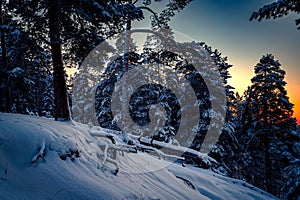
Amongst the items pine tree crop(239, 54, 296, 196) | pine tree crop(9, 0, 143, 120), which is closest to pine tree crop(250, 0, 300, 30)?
pine tree crop(9, 0, 143, 120)

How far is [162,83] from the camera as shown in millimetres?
Result: 22266

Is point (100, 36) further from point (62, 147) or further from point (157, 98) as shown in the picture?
point (157, 98)

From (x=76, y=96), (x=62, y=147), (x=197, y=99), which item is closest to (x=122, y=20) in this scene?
(x=62, y=147)

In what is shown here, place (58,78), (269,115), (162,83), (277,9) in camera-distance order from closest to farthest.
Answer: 1. (277,9)
2. (58,78)
3. (269,115)
4. (162,83)

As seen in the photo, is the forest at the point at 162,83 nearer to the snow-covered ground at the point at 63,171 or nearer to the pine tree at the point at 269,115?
the pine tree at the point at 269,115

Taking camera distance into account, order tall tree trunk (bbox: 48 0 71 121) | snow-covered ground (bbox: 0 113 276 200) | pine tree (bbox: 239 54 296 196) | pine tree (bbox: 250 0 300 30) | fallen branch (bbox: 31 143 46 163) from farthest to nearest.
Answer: pine tree (bbox: 239 54 296 196) < tall tree trunk (bbox: 48 0 71 121) < pine tree (bbox: 250 0 300 30) < fallen branch (bbox: 31 143 46 163) < snow-covered ground (bbox: 0 113 276 200)

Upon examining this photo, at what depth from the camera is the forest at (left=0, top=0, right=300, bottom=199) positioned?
26.5 feet

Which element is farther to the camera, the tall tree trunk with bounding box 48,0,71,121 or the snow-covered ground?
the tall tree trunk with bounding box 48,0,71,121

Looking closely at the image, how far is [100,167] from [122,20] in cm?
683

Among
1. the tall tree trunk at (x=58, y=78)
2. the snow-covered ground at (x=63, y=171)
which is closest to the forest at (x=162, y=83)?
the tall tree trunk at (x=58, y=78)

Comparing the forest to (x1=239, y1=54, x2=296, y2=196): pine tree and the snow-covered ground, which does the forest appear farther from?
the snow-covered ground

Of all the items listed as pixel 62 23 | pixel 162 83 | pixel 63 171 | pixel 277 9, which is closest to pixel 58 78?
pixel 62 23

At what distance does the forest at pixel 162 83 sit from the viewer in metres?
8.06

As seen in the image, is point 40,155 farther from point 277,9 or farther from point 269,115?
point 269,115
